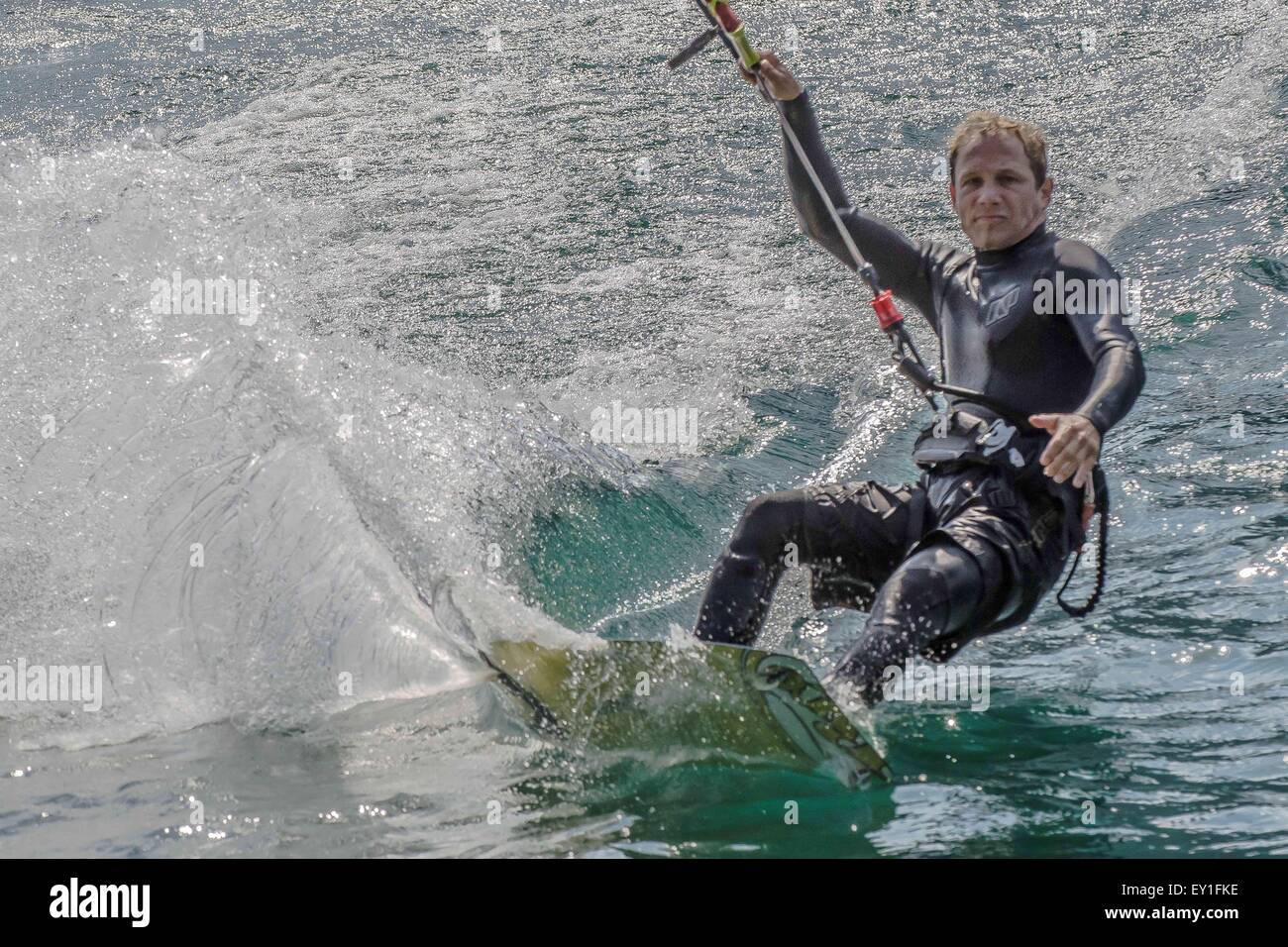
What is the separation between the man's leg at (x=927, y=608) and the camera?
14.4 feet

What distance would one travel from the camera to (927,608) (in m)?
4.45

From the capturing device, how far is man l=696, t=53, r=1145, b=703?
14.7 feet

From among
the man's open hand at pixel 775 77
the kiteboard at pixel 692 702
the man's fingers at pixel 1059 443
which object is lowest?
the kiteboard at pixel 692 702

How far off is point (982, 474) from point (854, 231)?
1.18 meters

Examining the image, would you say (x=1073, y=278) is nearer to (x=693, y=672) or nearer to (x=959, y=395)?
(x=959, y=395)

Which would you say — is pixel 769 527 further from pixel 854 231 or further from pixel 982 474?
pixel 854 231

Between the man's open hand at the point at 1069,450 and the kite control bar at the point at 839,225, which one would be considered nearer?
the man's open hand at the point at 1069,450

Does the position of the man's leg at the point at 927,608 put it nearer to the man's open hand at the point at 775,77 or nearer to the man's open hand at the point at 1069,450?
the man's open hand at the point at 1069,450

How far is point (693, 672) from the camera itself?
435 centimetres

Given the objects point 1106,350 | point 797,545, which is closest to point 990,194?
point 1106,350

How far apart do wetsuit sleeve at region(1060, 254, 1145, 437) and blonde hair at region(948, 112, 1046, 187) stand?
1.35 ft

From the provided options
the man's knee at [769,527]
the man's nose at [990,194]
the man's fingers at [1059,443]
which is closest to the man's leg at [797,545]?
the man's knee at [769,527]

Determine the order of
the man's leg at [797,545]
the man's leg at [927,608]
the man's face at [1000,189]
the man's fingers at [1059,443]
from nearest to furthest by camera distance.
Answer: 1. the man's fingers at [1059,443]
2. the man's leg at [927,608]
3. the man's leg at [797,545]
4. the man's face at [1000,189]
